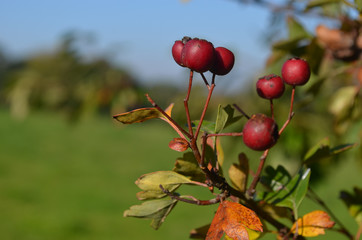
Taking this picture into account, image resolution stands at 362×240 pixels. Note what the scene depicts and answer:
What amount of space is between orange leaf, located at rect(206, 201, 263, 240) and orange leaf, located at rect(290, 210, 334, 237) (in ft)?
0.32

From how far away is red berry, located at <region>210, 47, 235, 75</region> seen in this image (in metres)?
0.43

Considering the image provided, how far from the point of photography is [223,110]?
0.45 meters

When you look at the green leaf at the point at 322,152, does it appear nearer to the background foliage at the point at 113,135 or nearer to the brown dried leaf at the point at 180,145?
the background foliage at the point at 113,135

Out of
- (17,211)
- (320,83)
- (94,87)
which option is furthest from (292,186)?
(17,211)

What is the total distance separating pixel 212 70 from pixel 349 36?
46 centimetres

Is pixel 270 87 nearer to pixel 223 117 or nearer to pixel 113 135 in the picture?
pixel 223 117

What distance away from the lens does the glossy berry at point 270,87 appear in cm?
46

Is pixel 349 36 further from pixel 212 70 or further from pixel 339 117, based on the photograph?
pixel 212 70

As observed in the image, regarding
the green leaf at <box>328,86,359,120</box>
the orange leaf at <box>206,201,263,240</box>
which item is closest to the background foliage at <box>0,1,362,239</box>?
the green leaf at <box>328,86,359,120</box>

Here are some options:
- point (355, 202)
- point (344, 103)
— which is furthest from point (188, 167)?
point (344, 103)

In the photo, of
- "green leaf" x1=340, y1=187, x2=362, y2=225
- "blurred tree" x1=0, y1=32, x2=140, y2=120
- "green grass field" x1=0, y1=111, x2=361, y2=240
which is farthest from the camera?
"green grass field" x1=0, y1=111, x2=361, y2=240

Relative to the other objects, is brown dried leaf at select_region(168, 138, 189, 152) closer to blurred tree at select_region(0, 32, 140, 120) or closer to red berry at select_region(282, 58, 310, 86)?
red berry at select_region(282, 58, 310, 86)

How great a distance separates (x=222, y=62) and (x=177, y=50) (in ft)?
0.15

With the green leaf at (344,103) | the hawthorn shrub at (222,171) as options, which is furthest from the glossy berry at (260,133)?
the green leaf at (344,103)
